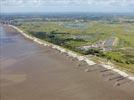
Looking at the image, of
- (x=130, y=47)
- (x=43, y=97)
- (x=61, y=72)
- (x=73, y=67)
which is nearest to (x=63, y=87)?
(x=43, y=97)

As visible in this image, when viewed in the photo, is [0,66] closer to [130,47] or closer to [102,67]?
[102,67]

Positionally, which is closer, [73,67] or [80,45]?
[73,67]

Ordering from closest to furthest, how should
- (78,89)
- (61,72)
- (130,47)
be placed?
(78,89) → (61,72) → (130,47)

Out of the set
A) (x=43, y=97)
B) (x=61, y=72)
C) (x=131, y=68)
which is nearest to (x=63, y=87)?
(x=43, y=97)

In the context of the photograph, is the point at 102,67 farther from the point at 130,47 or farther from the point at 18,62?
the point at 130,47

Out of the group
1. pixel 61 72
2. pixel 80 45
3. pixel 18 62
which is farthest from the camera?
pixel 80 45

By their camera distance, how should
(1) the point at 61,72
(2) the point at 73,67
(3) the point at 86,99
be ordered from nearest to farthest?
(3) the point at 86,99
(1) the point at 61,72
(2) the point at 73,67
